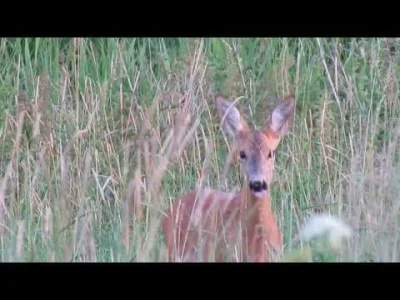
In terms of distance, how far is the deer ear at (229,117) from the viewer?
6.42 m

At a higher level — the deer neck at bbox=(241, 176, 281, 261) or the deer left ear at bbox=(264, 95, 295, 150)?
the deer left ear at bbox=(264, 95, 295, 150)

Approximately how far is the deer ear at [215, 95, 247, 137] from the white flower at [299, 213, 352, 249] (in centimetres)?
73

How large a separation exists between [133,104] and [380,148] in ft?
4.83

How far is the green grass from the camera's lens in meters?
6.21

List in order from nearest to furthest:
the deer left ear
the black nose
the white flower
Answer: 1. the white flower
2. the black nose
3. the deer left ear

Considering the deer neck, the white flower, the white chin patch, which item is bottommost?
the white flower

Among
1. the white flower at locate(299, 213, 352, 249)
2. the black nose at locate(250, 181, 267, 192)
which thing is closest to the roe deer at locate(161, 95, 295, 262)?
the black nose at locate(250, 181, 267, 192)

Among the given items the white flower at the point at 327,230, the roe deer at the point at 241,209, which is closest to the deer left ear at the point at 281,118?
the roe deer at the point at 241,209

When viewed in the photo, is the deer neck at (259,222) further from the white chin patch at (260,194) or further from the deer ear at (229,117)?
the deer ear at (229,117)

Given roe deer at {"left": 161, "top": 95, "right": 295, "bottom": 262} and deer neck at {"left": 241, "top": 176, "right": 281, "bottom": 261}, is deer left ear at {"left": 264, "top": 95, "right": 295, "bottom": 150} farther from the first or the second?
deer neck at {"left": 241, "top": 176, "right": 281, "bottom": 261}

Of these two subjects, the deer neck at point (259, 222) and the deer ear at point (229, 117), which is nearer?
the deer neck at point (259, 222)

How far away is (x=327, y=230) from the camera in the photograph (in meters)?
5.31

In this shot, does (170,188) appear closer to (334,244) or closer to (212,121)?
(212,121)

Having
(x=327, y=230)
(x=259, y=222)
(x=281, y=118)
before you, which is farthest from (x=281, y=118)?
(x=327, y=230)
